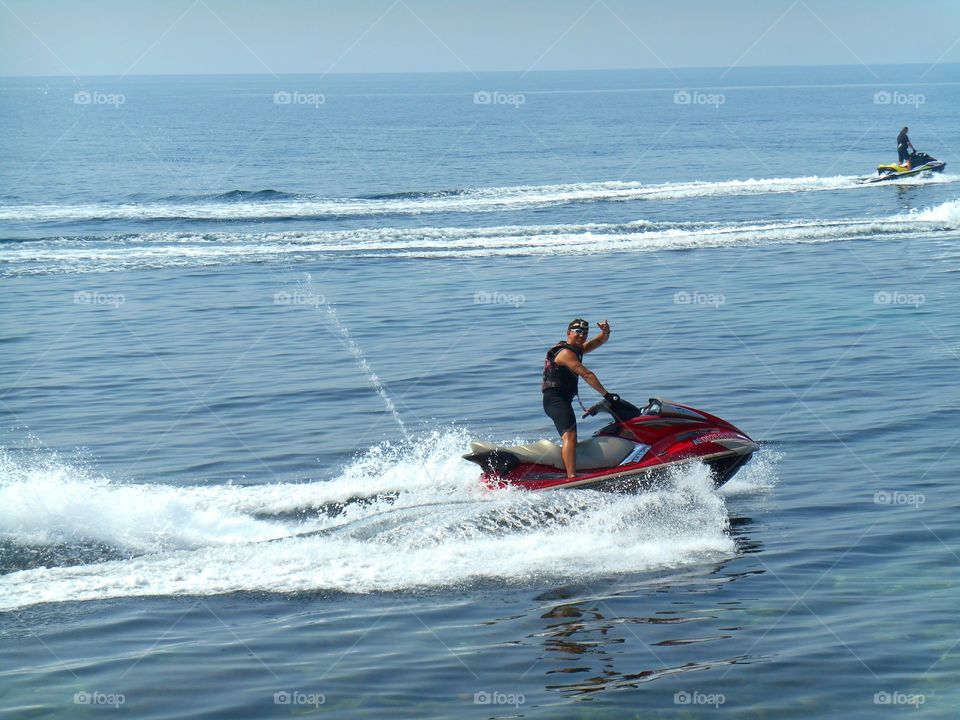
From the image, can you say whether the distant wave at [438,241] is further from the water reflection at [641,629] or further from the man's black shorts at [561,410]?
the water reflection at [641,629]

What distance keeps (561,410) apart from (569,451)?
0.40 metres

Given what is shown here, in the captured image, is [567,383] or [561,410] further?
[567,383]

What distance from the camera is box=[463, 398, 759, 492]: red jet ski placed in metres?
11.0

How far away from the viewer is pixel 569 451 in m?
10.9

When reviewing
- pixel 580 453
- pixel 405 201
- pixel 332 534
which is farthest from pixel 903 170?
pixel 332 534

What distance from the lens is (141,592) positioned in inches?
371

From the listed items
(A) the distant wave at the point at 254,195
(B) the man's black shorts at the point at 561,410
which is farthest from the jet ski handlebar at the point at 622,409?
(A) the distant wave at the point at 254,195

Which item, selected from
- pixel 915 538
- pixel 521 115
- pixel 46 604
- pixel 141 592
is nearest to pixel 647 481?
pixel 915 538

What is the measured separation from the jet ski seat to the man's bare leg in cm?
9

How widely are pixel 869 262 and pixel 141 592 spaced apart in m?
20.9

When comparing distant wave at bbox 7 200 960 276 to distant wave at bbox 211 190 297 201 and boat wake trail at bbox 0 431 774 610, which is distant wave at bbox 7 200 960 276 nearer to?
distant wave at bbox 211 190 297 201

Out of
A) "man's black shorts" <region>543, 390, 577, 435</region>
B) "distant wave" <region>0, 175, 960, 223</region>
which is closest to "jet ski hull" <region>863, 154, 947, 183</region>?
"distant wave" <region>0, 175, 960, 223</region>

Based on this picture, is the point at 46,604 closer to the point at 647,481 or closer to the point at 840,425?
the point at 647,481

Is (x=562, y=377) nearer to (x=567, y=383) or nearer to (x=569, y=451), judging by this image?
(x=567, y=383)
